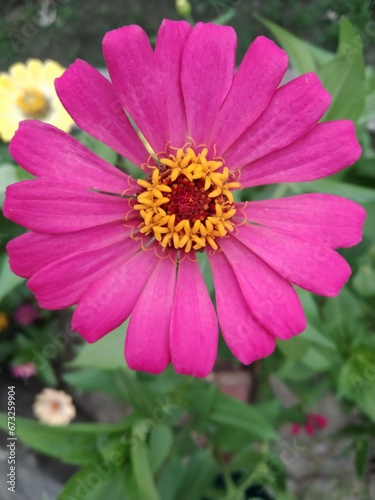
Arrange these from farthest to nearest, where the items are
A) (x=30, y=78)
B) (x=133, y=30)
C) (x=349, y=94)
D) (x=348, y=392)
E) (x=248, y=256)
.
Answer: (x=30, y=78) < (x=348, y=392) < (x=349, y=94) < (x=248, y=256) < (x=133, y=30)

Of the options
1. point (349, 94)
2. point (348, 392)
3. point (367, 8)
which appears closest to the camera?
point (349, 94)

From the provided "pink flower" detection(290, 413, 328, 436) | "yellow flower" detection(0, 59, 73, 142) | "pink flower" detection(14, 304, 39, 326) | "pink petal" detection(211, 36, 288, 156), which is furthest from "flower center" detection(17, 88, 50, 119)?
"pink flower" detection(290, 413, 328, 436)

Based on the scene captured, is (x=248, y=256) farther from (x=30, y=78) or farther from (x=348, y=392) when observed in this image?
(x=30, y=78)

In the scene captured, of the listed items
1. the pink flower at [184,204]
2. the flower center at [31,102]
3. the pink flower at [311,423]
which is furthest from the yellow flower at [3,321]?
the pink flower at [184,204]

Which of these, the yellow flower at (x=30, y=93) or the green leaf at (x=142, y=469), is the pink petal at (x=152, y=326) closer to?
the green leaf at (x=142, y=469)

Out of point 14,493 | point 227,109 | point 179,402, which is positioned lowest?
point 14,493

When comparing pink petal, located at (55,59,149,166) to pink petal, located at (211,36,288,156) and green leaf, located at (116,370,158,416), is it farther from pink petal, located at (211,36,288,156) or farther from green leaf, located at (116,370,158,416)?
green leaf, located at (116,370,158,416)

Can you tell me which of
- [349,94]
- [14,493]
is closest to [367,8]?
[349,94]
